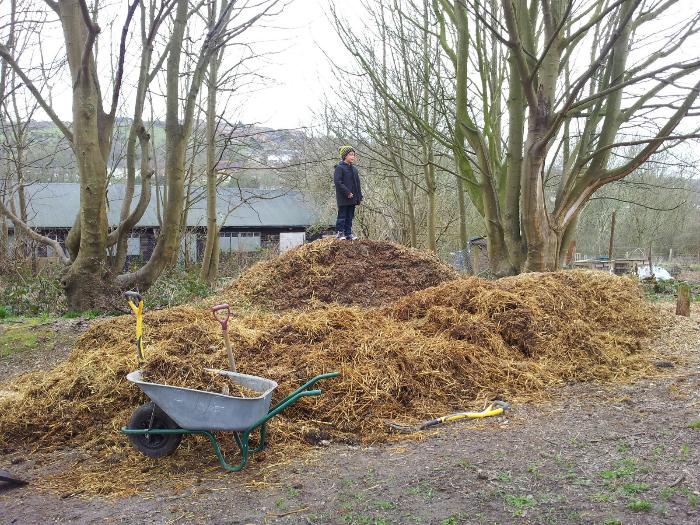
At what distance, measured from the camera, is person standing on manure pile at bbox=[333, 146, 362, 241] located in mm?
9164

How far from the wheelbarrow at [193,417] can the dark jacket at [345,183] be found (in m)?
5.67

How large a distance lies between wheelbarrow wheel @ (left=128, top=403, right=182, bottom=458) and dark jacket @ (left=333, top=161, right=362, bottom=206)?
5795 millimetres

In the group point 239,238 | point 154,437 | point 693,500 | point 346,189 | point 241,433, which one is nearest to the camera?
point 693,500

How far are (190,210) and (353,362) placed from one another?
27.4m

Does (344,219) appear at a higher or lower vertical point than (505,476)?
higher

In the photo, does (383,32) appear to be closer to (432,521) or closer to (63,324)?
(63,324)

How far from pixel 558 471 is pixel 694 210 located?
37418mm

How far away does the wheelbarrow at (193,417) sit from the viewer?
3.47 metres

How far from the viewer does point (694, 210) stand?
35219 mm

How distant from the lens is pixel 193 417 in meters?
3.53

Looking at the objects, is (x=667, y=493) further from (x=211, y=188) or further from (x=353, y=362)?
(x=211, y=188)

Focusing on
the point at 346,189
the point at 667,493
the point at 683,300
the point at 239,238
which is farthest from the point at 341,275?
the point at 239,238

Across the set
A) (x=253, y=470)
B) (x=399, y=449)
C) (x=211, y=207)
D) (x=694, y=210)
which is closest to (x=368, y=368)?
(x=399, y=449)

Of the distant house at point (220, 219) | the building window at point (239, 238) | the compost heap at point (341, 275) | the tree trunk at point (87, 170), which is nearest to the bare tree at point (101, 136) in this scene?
the tree trunk at point (87, 170)
